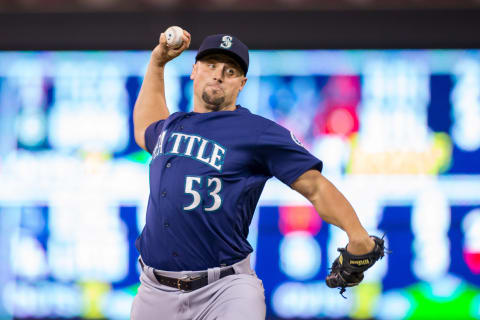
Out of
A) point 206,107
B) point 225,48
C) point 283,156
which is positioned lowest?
point 283,156

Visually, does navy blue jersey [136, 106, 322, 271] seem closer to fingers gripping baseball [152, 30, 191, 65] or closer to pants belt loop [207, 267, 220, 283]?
pants belt loop [207, 267, 220, 283]

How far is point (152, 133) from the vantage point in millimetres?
2951

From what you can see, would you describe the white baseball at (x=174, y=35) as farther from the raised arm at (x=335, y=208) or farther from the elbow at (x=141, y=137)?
the raised arm at (x=335, y=208)

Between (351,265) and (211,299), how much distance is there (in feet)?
1.71

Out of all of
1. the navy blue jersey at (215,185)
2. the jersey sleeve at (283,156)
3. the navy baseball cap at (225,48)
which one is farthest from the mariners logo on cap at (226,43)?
the jersey sleeve at (283,156)

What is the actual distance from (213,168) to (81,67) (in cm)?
309

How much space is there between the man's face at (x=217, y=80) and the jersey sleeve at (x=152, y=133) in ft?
0.85

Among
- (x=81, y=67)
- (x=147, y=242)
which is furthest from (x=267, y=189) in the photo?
(x=147, y=242)

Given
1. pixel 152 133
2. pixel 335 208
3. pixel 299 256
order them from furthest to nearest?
1. pixel 299 256
2. pixel 152 133
3. pixel 335 208

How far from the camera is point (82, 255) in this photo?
5.20 m

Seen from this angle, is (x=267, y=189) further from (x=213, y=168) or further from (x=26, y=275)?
(x=213, y=168)

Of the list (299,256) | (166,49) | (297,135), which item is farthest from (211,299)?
(297,135)

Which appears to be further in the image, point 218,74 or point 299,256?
point 299,256

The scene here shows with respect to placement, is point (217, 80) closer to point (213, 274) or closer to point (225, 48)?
point (225, 48)
